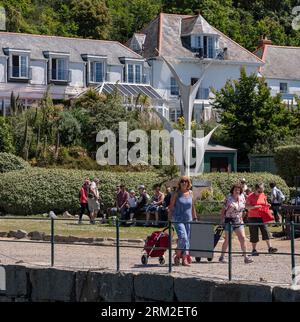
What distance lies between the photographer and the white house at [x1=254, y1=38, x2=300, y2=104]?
248ft

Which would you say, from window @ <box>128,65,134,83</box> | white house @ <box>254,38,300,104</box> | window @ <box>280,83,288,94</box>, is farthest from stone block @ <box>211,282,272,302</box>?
window @ <box>280,83,288,94</box>

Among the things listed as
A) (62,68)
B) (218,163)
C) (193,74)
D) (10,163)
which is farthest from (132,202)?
(193,74)

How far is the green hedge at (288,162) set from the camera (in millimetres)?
42750

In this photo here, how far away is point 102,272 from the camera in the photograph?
58.4 feet

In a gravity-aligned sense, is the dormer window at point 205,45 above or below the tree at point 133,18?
below

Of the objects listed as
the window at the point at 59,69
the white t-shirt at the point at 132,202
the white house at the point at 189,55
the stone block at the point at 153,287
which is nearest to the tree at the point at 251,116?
the white house at the point at 189,55

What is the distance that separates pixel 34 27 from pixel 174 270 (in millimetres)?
64475

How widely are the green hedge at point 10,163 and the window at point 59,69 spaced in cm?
2602

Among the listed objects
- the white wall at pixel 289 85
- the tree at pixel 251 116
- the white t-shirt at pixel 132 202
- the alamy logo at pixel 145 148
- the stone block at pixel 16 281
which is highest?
the white wall at pixel 289 85

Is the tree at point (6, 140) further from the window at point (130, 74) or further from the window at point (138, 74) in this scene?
the window at point (138, 74)

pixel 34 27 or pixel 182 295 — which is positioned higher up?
pixel 34 27

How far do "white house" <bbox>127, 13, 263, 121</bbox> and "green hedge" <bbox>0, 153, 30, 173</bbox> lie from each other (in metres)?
30.3
